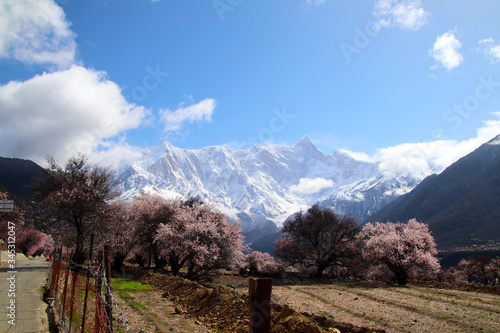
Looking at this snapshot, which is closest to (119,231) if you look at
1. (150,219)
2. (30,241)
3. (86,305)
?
(150,219)

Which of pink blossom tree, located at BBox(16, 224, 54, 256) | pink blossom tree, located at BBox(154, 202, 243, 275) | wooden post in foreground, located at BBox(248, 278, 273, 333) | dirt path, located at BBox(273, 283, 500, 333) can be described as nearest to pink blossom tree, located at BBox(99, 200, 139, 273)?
pink blossom tree, located at BBox(154, 202, 243, 275)

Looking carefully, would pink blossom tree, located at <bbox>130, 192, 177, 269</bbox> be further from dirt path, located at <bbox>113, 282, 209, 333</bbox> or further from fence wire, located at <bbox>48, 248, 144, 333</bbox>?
dirt path, located at <bbox>113, 282, 209, 333</bbox>

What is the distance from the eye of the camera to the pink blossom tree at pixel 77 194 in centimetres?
2477

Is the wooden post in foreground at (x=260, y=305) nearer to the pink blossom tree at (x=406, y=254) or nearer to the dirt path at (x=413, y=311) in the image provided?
the dirt path at (x=413, y=311)

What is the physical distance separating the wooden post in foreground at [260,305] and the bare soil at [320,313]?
6052 millimetres

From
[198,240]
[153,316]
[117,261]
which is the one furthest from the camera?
[117,261]

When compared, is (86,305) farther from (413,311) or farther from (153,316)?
(413,311)

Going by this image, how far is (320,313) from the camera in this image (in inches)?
585

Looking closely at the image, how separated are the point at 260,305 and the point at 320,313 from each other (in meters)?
13.6

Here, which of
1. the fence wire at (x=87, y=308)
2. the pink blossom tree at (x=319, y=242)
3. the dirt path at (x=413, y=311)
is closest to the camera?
the fence wire at (x=87, y=308)

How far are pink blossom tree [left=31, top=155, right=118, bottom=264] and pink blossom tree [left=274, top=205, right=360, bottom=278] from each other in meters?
28.5

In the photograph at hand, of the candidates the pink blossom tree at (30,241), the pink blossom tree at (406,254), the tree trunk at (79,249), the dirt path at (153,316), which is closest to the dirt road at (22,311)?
the dirt path at (153,316)

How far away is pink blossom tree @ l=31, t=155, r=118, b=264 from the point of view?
24.8m

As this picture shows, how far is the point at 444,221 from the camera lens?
7844 inches
